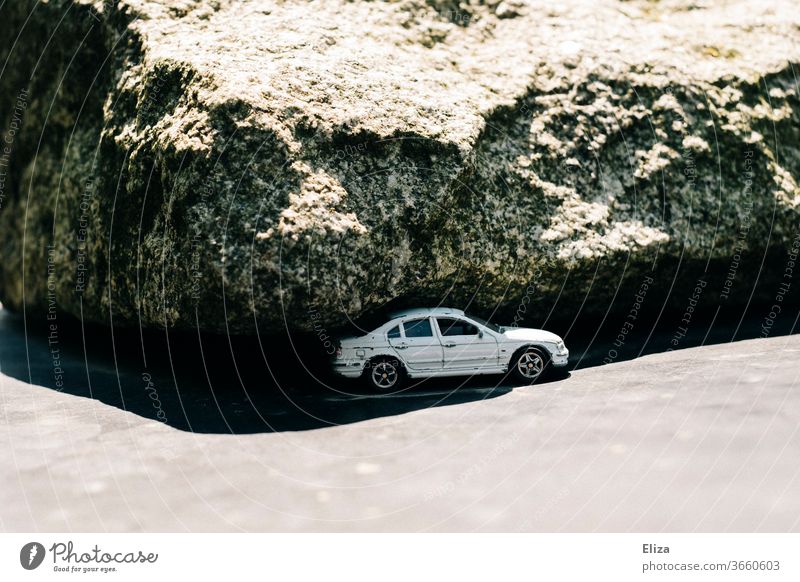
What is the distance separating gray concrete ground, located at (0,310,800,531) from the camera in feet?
18.4

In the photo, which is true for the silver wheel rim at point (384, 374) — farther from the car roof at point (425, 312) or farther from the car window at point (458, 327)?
the car window at point (458, 327)

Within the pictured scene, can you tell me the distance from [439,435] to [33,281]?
27.8 feet

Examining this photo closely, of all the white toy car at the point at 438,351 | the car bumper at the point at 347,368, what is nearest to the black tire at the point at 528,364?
the white toy car at the point at 438,351

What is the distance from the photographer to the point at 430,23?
37.9ft

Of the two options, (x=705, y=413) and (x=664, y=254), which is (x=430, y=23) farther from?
(x=705, y=413)

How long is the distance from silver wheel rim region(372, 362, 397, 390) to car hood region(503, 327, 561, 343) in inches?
64.1

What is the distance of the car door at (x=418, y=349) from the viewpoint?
363 inches

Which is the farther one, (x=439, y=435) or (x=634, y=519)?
(x=439, y=435)

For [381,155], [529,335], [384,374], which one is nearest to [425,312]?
[384,374]

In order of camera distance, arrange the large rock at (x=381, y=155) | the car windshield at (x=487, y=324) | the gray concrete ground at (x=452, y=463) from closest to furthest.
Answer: the gray concrete ground at (x=452, y=463)
the large rock at (x=381, y=155)
the car windshield at (x=487, y=324)

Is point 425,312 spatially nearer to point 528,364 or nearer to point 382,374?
point 382,374

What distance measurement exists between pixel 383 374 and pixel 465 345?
46.2 inches

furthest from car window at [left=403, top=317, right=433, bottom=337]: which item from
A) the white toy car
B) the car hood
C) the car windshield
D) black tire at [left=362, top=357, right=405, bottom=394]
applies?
the car hood

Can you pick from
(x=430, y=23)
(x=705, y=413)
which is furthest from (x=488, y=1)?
(x=705, y=413)
